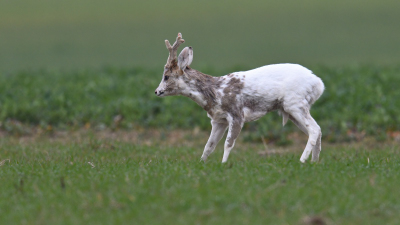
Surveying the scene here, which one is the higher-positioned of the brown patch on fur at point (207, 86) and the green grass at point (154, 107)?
the brown patch on fur at point (207, 86)

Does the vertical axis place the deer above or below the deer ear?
below

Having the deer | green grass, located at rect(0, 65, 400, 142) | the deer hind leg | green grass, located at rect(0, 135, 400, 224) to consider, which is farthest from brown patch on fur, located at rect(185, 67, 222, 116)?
green grass, located at rect(0, 65, 400, 142)

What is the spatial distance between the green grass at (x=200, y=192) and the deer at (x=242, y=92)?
2.31ft

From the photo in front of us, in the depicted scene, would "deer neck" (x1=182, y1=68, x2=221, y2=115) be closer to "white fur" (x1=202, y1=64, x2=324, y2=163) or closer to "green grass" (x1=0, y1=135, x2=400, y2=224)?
"white fur" (x1=202, y1=64, x2=324, y2=163)

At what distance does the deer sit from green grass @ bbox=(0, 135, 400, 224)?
2.31ft

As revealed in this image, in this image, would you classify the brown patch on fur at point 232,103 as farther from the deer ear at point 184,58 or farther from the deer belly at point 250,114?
the deer ear at point 184,58

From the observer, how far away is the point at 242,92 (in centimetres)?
883

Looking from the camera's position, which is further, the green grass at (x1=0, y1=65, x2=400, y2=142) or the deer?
the green grass at (x1=0, y1=65, x2=400, y2=142)

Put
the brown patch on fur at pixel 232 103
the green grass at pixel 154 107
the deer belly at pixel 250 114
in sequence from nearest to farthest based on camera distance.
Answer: the brown patch on fur at pixel 232 103, the deer belly at pixel 250 114, the green grass at pixel 154 107

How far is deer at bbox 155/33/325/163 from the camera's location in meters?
8.77

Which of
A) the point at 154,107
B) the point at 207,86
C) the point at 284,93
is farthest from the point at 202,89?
the point at 154,107

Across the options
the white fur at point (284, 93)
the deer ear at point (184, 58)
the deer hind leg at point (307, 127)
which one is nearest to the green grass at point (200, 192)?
the deer hind leg at point (307, 127)

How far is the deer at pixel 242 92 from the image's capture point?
8773 mm

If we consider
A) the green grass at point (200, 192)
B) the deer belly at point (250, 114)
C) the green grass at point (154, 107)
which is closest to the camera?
the green grass at point (200, 192)
